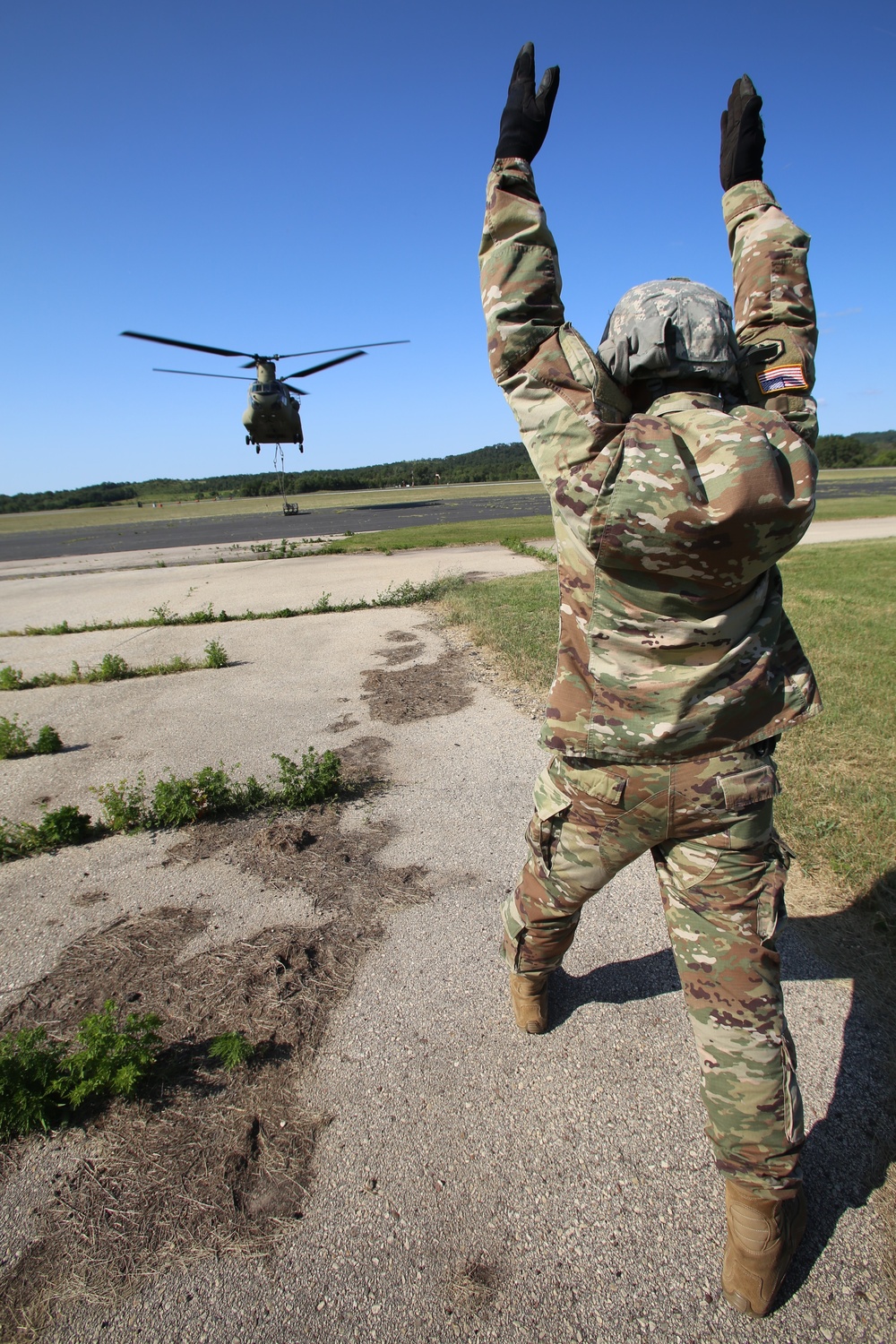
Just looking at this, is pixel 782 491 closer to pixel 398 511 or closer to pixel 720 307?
pixel 720 307

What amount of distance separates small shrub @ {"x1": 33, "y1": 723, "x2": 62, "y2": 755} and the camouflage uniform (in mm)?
5348

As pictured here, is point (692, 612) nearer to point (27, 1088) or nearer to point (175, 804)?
point (27, 1088)

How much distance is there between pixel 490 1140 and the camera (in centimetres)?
227

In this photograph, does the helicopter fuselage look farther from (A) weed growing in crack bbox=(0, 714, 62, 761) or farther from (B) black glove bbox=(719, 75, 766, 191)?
(B) black glove bbox=(719, 75, 766, 191)

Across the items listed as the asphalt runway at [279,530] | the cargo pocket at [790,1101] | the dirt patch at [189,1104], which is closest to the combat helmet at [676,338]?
the cargo pocket at [790,1101]

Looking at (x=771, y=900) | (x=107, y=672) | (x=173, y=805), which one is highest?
(x=771, y=900)

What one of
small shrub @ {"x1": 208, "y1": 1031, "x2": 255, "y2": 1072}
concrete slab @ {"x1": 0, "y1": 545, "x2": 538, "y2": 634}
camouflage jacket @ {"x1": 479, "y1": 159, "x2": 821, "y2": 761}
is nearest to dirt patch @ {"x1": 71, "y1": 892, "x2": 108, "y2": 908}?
small shrub @ {"x1": 208, "y1": 1031, "x2": 255, "y2": 1072}

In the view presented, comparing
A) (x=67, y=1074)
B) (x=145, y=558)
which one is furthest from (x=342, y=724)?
(x=145, y=558)

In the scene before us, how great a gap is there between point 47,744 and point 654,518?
19.0 ft

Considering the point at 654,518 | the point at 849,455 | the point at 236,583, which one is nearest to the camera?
the point at 654,518

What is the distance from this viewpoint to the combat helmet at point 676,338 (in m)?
1.77

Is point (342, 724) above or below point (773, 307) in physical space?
below

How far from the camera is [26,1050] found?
2410 mm

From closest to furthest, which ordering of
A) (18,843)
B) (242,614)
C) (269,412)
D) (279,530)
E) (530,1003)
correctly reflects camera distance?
(530,1003)
(18,843)
(242,614)
(269,412)
(279,530)
